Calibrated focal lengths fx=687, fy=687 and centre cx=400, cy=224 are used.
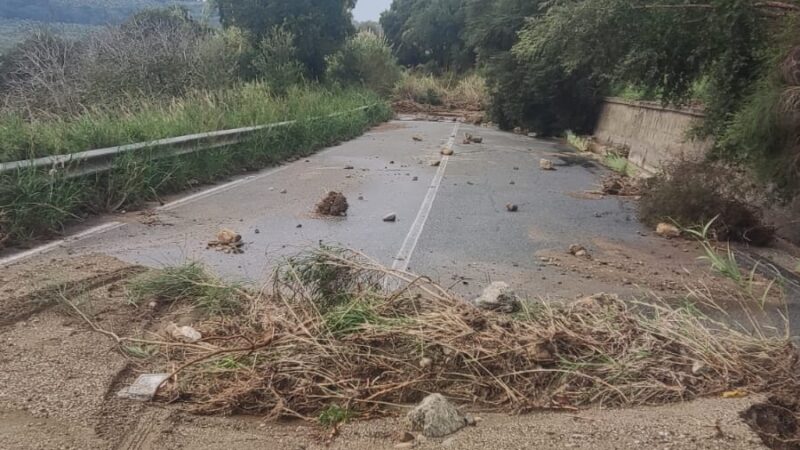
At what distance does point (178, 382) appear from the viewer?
13.3 feet

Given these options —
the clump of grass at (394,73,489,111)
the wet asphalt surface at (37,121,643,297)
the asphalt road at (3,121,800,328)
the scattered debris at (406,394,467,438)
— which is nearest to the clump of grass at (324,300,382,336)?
the scattered debris at (406,394,467,438)

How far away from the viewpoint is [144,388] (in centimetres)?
398

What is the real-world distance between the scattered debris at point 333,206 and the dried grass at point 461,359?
480 cm

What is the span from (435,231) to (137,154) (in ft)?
15.3

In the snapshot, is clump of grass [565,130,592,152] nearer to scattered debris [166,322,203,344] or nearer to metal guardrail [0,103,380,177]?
metal guardrail [0,103,380,177]

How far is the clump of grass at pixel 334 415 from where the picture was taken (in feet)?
12.2

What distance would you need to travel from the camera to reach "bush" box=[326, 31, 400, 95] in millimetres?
37531

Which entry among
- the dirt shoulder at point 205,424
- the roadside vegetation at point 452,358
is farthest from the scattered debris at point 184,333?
the dirt shoulder at point 205,424

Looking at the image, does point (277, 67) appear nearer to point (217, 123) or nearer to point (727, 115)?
point (217, 123)

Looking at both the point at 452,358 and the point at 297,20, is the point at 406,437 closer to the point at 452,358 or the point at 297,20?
the point at 452,358

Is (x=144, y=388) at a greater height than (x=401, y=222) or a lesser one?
greater

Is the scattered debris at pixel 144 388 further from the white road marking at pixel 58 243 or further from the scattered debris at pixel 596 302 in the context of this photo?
the white road marking at pixel 58 243

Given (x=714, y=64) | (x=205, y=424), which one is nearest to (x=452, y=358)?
(x=205, y=424)

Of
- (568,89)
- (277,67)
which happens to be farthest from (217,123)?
(568,89)
